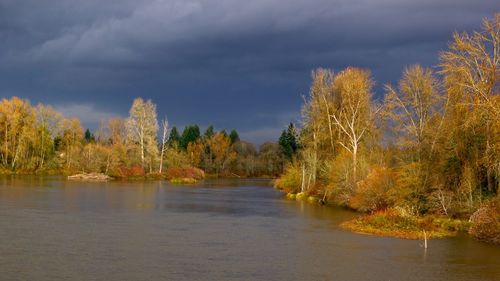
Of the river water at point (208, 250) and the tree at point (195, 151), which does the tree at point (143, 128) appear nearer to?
the tree at point (195, 151)

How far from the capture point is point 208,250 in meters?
24.7

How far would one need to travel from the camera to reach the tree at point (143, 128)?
104 meters

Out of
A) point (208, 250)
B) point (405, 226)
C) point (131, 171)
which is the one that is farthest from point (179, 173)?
point (208, 250)

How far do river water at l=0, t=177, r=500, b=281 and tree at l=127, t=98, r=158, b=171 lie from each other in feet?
214

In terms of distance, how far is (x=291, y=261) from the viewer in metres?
23.1

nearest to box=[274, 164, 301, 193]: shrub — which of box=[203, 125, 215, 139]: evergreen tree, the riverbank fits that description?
the riverbank

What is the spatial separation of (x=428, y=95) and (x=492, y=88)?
8012 mm

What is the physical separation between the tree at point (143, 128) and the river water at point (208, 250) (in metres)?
65.3

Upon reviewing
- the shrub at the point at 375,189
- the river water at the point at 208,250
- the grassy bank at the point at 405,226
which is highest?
the shrub at the point at 375,189

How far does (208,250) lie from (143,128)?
271 feet

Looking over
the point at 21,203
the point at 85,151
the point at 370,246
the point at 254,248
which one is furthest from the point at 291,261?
the point at 85,151

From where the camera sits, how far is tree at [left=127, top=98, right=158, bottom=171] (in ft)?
343

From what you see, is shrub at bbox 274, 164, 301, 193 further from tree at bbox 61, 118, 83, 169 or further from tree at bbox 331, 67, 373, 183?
tree at bbox 61, 118, 83, 169

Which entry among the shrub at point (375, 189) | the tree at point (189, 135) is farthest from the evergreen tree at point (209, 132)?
→ the shrub at point (375, 189)
